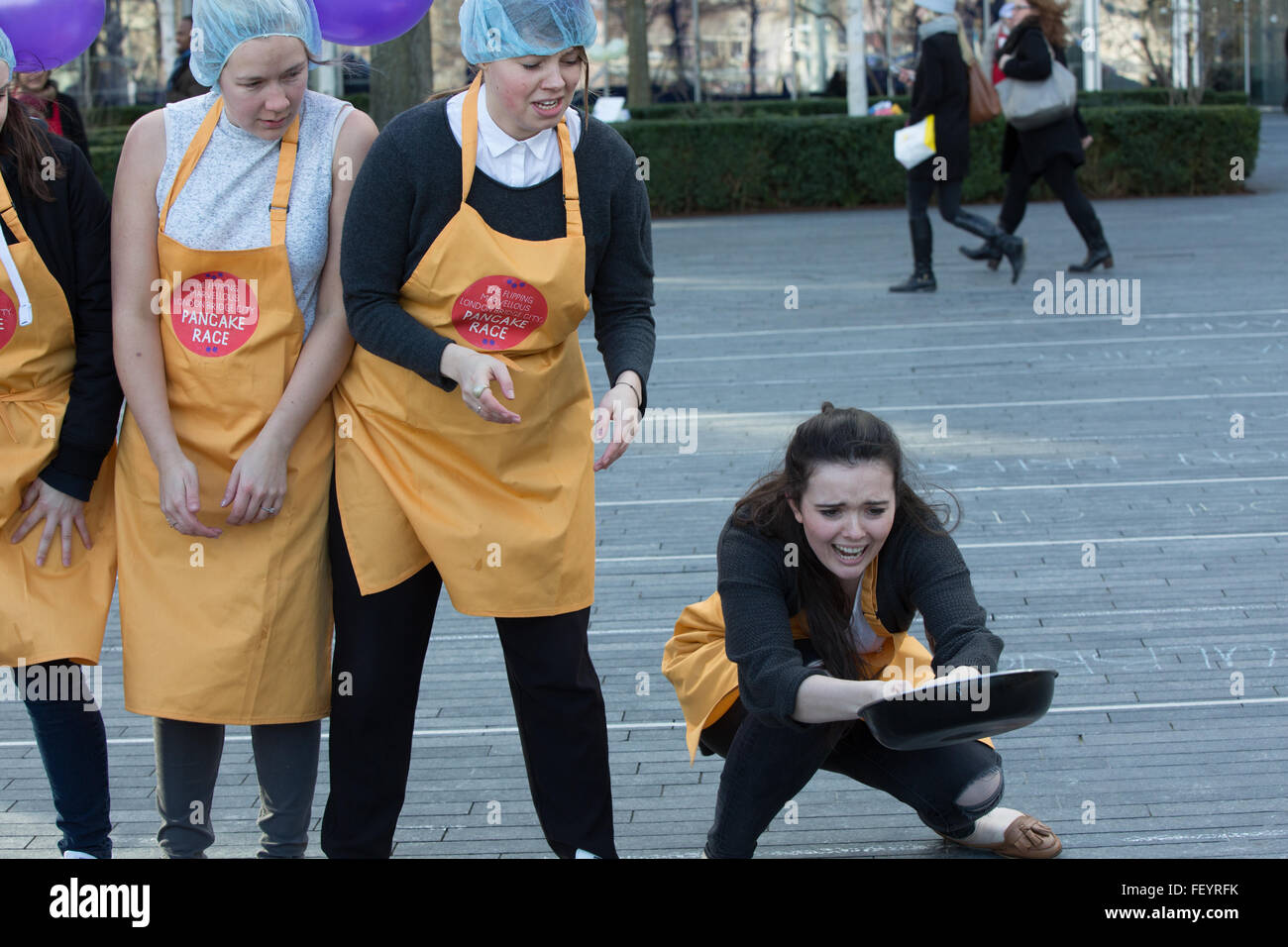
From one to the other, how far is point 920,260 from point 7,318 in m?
8.62

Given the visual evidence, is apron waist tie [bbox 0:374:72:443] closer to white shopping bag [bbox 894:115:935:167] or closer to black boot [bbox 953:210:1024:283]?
white shopping bag [bbox 894:115:935:167]

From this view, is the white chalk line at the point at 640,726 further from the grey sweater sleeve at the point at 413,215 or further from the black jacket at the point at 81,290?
the grey sweater sleeve at the point at 413,215

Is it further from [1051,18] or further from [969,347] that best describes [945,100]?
[969,347]

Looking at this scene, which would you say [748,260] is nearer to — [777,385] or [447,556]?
[777,385]

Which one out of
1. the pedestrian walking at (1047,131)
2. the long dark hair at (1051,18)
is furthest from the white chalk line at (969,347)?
the long dark hair at (1051,18)

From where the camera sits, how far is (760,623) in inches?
115

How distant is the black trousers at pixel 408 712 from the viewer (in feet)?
9.36

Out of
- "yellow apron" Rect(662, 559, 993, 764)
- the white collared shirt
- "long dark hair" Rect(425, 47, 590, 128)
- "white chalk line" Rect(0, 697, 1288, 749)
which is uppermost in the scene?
"long dark hair" Rect(425, 47, 590, 128)

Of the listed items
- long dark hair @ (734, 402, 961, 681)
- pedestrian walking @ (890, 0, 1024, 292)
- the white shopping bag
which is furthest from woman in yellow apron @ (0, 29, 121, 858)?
pedestrian walking @ (890, 0, 1024, 292)

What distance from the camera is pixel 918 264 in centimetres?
1083

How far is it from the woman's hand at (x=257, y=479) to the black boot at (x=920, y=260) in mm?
8292

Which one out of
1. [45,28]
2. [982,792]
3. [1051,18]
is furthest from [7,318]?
[1051,18]

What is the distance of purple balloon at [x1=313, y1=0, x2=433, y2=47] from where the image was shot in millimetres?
3051

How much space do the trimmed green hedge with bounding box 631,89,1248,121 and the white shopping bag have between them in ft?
42.7
